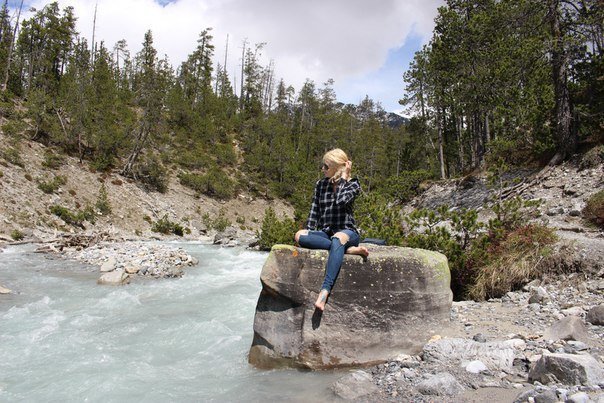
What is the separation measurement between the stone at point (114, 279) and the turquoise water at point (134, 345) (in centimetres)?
29

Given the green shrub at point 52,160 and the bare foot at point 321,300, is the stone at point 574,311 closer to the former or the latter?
the bare foot at point 321,300

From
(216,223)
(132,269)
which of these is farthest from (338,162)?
(216,223)

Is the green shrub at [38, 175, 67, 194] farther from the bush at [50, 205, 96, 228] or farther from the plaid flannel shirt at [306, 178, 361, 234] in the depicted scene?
the plaid flannel shirt at [306, 178, 361, 234]

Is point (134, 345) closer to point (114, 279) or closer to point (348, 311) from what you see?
point (348, 311)

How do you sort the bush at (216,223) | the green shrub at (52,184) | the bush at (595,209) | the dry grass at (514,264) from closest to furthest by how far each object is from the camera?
1. the dry grass at (514,264)
2. the bush at (595,209)
3. the green shrub at (52,184)
4. the bush at (216,223)

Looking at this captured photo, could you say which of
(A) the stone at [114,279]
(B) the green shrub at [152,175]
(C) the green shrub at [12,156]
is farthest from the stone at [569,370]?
(B) the green shrub at [152,175]

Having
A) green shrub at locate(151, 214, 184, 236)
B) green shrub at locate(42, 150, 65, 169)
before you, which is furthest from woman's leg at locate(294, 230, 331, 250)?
green shrub at locate(42, 150, 65, 169)

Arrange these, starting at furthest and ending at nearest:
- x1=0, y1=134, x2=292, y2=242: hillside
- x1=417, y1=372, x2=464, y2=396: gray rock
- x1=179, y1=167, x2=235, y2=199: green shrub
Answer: x1=179, y1=167, x2=235, y2=199: green shrub → x1=0, y1=134, x2=292, y2=242: hillside → x1=417, y1=372, x2=464, y2=396: gray rock

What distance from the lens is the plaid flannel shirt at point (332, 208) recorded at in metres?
5.38

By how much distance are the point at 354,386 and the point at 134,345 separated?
4017mm

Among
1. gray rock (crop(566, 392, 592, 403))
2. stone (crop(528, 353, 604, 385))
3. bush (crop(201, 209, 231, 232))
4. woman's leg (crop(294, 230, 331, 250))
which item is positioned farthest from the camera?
bush (crop(201, 209, 231, 232))

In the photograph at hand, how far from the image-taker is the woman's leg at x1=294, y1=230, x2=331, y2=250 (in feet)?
17.9

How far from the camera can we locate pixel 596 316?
17.3 ft

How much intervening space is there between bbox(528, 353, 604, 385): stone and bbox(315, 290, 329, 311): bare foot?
2.40 m
